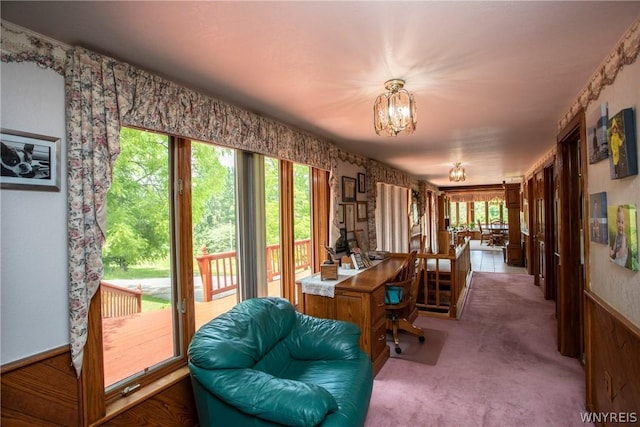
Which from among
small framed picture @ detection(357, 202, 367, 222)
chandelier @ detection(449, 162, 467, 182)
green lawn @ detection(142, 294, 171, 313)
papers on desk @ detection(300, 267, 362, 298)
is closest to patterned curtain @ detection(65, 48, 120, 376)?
green lawn @ detection(142, 294, 171, 313)

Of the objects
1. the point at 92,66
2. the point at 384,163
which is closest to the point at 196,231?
the point at 92,66

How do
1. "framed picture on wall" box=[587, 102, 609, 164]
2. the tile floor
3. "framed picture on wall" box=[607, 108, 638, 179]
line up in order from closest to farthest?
1. "framed picture on wall" box=[607, 108, 638, 179]
2. "framed picture on wall" box=[587, 102, 609, 164]
3. the tile floor

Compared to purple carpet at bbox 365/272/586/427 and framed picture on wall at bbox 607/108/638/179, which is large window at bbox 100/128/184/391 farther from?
framed picture on wall at bbox 607/108/638/179

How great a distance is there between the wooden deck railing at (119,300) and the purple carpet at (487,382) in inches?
68.0

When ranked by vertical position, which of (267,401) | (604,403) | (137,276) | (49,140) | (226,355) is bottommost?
(604,403)

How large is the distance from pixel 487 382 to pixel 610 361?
98cm

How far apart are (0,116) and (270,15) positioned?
1222mm

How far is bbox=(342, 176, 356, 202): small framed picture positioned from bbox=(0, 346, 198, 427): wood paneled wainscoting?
9.74 ft

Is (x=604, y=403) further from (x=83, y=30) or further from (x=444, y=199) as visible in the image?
(x=444, y=199)

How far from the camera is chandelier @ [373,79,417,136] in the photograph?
201 centimetres

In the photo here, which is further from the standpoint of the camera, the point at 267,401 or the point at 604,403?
the point at 604,403

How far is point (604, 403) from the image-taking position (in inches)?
78.3

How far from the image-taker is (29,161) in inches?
56.4

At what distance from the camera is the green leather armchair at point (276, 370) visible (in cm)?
152
